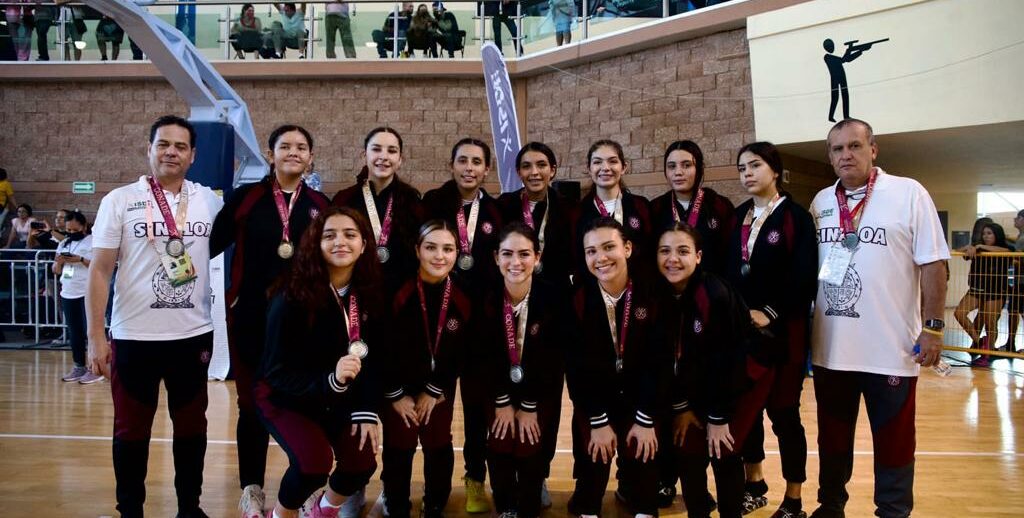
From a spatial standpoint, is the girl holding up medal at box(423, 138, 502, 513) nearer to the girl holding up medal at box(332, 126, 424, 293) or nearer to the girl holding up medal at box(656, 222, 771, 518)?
the girl holding up medal at box(332, 126, 424, 293)

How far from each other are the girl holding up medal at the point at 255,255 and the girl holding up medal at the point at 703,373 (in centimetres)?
160

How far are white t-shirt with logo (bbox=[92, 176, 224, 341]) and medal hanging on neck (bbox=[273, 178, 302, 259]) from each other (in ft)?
1.22

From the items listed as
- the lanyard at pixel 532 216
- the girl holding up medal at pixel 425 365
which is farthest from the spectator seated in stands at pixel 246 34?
the girl holding up medal at pixel 425 365

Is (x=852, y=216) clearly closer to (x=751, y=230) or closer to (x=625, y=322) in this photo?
(x=751, y=230)

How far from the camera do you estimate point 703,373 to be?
2867 millimetres

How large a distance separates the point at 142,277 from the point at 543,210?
1.92m

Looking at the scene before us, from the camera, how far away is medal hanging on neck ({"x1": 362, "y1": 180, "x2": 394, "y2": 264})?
3.23 m

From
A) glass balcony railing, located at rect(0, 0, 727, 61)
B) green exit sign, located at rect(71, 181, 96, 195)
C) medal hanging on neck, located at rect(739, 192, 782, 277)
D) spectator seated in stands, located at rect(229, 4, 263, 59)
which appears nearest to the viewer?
medal hanging on neck, located at rect(739, 192, 782, 277)

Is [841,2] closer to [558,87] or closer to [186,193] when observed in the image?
[558,87]

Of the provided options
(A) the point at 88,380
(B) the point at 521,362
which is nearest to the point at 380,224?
(B) the point at 521,362

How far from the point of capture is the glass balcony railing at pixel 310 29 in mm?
11367

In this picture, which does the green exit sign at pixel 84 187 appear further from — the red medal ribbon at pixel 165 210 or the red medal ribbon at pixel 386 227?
the red medal ribbon at pixel 386 227

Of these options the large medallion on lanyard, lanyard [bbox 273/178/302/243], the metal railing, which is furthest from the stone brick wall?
the large medallion on lanyard

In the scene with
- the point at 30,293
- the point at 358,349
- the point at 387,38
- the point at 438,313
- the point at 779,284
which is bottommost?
the point at 30,293
